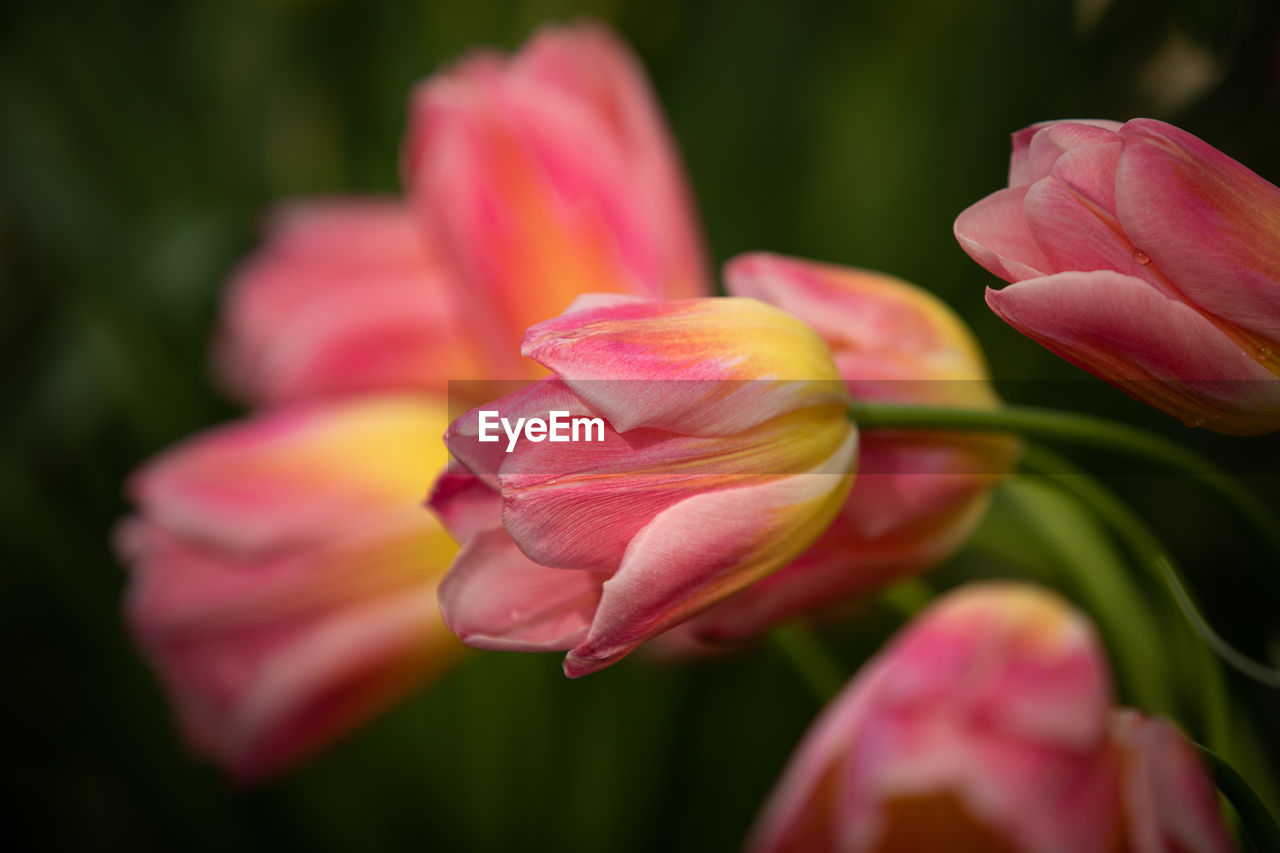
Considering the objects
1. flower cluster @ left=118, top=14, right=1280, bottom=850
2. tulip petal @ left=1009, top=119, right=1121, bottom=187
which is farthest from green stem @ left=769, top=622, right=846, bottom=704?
tulip petal @ left=1009, top=119, right=1121, bottom=187

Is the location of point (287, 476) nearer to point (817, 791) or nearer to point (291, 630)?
point (291, 630)

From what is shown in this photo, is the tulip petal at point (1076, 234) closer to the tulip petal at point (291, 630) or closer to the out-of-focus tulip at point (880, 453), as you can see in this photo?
the out-of-focus tulip at point (880, 453)

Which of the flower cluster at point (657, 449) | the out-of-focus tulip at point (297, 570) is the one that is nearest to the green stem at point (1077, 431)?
the flower cluster at point (657, 449)

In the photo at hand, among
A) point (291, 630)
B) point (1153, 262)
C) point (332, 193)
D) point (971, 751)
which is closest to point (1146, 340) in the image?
point (1153, 262)

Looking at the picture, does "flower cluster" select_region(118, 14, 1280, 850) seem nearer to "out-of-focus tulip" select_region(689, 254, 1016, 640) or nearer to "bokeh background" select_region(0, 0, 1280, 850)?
"out-of-focus tulip" select_region(689, 254, 1016, 640)

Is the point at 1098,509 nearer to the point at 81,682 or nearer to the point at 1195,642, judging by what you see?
the point at 1195,642

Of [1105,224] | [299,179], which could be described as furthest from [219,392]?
[1105,224]
